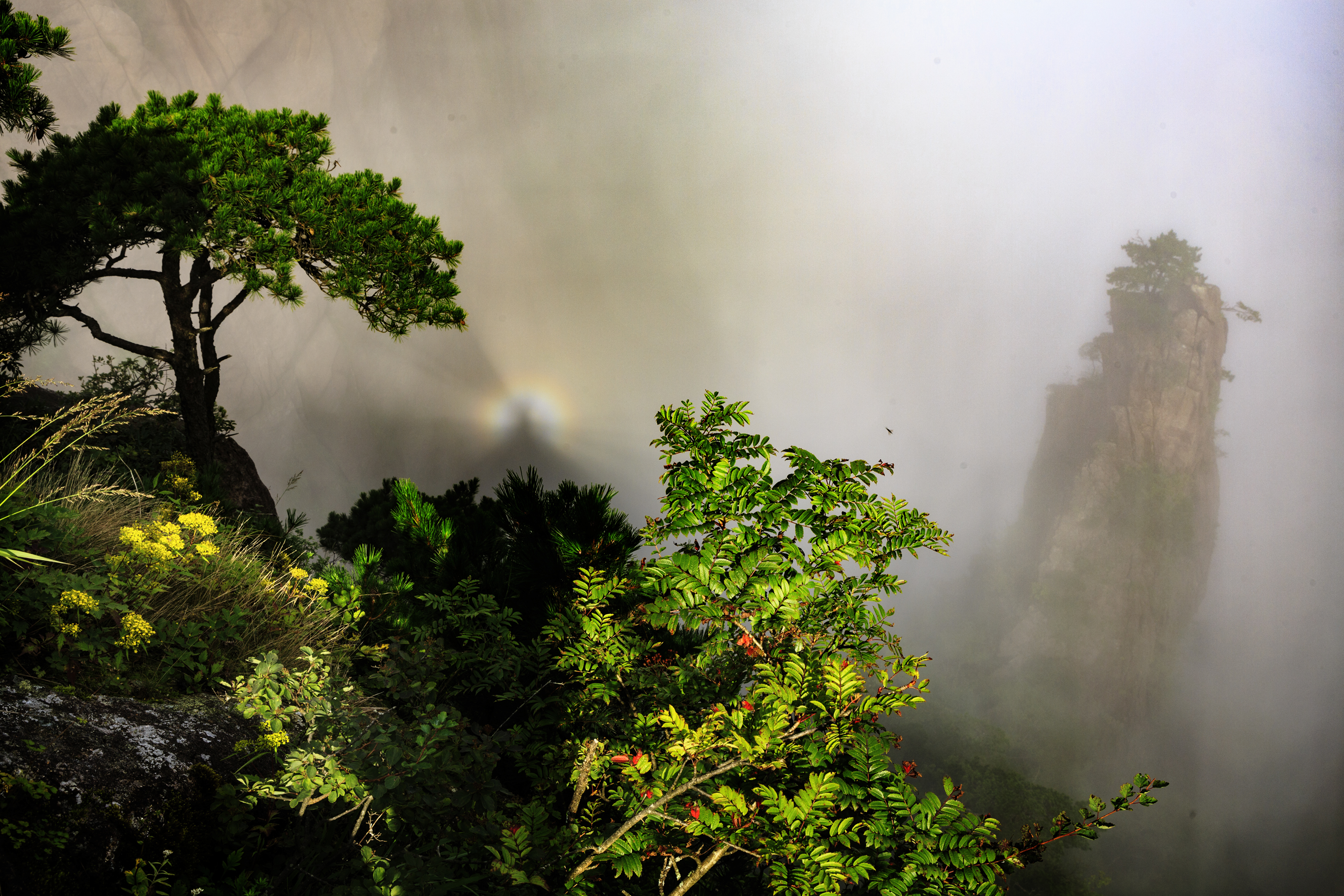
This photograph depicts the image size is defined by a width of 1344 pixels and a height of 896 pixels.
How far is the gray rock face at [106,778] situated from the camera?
1324 millimetres

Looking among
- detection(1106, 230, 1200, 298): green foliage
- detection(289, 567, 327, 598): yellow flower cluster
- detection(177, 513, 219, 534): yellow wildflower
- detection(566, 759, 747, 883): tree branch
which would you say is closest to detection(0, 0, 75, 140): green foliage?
detection(177, 513, 219, 534): yellow wildflower

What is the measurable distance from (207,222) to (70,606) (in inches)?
227

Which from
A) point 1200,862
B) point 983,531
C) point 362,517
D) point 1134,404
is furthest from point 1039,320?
point 362,517

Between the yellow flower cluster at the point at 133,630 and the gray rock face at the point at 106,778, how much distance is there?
0.20 meters

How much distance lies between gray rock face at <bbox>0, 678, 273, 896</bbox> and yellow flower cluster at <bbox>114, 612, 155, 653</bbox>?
0.20 m

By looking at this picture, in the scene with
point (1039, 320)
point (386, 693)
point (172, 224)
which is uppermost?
point (1039, 320)

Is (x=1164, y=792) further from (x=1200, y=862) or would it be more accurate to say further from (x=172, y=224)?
(x=172, y=224)

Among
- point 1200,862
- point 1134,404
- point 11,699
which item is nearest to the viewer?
point 11,699

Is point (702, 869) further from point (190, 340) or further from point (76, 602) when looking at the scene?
point (190, 340)

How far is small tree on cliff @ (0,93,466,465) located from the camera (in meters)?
5.86

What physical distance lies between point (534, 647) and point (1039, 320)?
51.7 meters

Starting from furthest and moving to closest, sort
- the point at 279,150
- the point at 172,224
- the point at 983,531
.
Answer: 1. the point at 983,531
2. the point at 279,150
3. the point at 172,224

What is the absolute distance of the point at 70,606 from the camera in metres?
1.97

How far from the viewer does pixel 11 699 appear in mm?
1600
